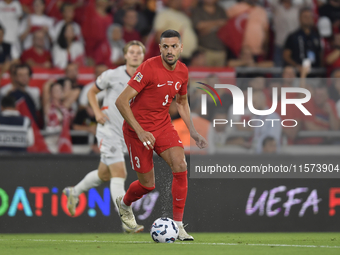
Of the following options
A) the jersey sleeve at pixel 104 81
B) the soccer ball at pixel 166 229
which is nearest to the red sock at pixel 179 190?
the soccer ball at pixel 166 229

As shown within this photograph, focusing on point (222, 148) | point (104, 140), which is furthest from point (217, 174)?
point (104, 140)

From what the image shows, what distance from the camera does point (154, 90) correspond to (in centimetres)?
636

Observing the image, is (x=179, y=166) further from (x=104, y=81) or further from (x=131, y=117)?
(x=104, y=81)

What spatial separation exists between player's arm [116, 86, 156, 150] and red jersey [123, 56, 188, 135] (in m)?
0.09

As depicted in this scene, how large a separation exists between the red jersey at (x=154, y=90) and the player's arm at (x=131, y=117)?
9 cm

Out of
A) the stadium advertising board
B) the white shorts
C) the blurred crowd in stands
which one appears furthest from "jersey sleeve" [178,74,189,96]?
the blurred crowd in stands

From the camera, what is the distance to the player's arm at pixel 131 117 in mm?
6098

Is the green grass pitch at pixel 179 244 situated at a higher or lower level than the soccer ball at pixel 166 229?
lower

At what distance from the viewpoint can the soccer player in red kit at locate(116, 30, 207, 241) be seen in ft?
20.3

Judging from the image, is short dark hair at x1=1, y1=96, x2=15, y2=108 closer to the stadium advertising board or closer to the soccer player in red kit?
the stadium advertising board

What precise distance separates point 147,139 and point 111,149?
1861mm

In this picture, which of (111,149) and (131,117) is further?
(111,149)

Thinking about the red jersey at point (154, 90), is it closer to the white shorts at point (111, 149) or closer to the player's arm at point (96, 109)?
the player's arm at point (96, 109)

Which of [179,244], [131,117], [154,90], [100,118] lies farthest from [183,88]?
[179,244]
